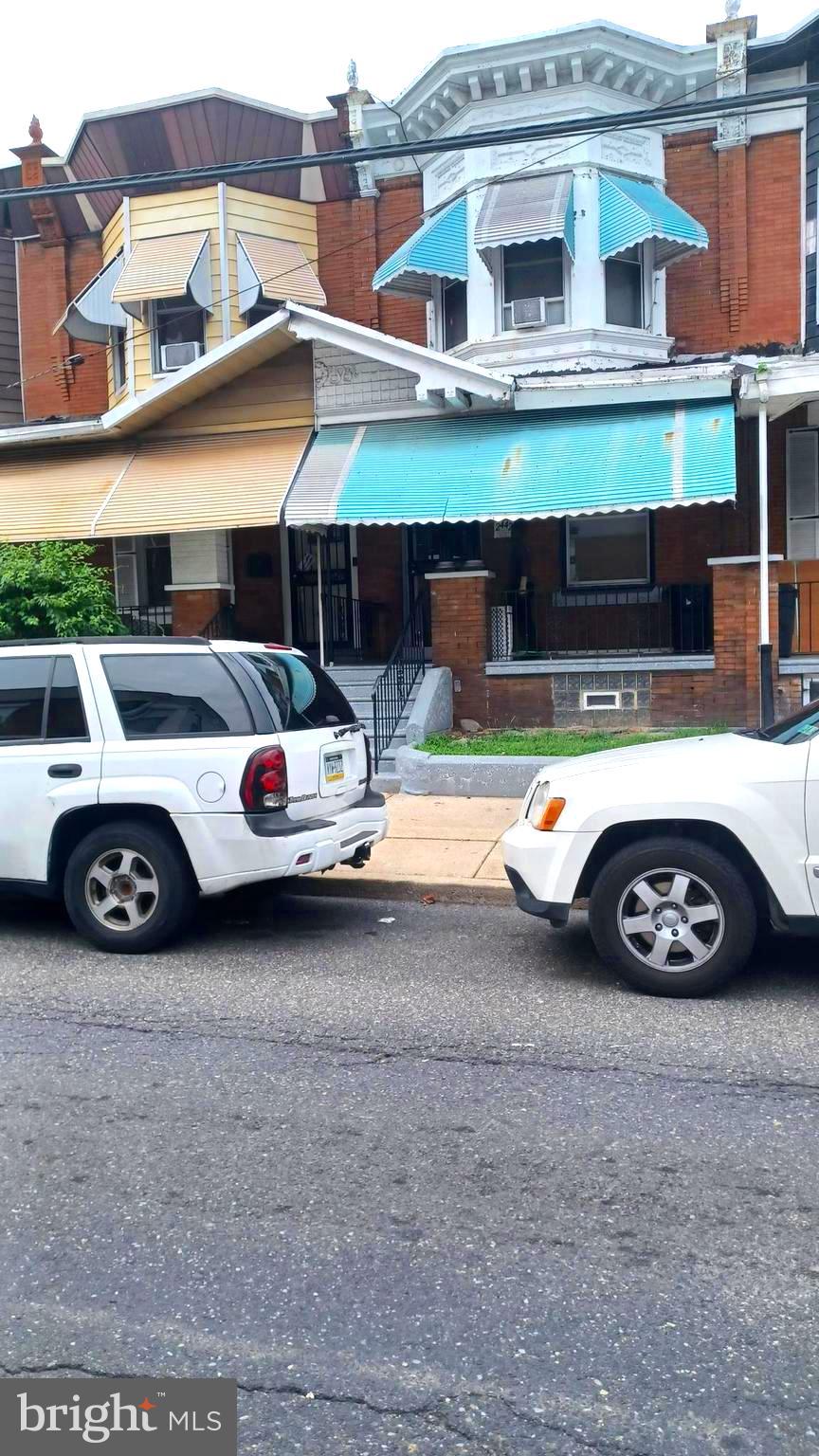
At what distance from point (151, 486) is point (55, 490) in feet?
4.60

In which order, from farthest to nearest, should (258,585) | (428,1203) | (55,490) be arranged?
(258,585) → (55,490) → (428,1203)

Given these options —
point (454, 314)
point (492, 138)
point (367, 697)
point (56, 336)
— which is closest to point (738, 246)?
point (454, 314)

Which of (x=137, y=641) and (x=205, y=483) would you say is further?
(x=205, y=483)

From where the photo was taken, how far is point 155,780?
6398 mm

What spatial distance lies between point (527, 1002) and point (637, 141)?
43.4 ft

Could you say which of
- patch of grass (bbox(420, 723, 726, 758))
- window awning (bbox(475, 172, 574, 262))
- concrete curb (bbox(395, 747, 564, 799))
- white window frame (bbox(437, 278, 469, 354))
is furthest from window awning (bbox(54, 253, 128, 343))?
concrete curb (bbox(395, 747, 564, 799))

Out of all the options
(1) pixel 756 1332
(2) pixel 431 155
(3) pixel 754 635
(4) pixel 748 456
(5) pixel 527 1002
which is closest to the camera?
(1) pixel 756 1332

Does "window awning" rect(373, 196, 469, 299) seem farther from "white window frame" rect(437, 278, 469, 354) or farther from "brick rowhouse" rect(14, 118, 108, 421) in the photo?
"brick rowhouse" rect(14, 118, 108, 421)

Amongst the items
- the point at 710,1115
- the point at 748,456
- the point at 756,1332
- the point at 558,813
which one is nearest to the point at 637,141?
the point at 748,456

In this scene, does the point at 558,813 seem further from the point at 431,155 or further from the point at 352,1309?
the point at 431,155

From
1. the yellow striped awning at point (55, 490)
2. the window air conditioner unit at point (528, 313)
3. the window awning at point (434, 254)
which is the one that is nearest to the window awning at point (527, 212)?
the window awning at point (434, 254)

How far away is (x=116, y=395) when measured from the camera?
1748cm

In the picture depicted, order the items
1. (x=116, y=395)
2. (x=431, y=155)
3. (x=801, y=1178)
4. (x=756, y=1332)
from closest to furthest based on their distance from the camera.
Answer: (x=756, y=1332)
(x=801, y=1178)
(x=431, y=155)
(x=116, y=395)

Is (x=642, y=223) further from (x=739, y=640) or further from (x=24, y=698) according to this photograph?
(x=24, y=698)
